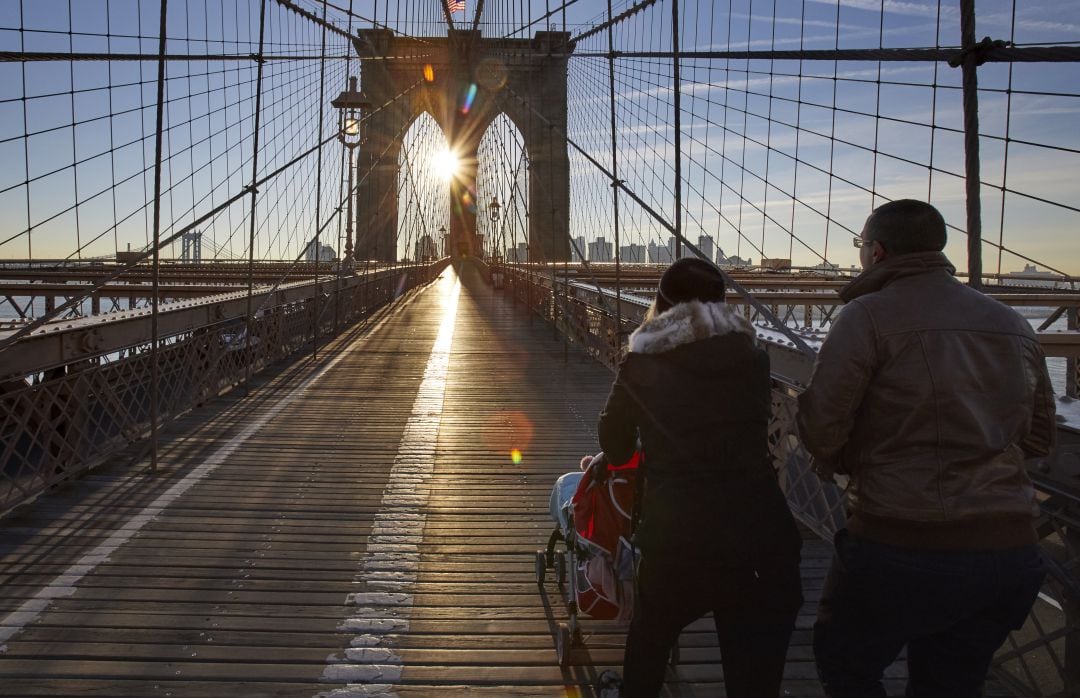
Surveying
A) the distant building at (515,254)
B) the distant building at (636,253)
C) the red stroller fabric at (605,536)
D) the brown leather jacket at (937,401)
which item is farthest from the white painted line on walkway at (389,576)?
the distant building at (636,253)

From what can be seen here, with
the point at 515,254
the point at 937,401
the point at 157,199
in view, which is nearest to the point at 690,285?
the point at 937,401

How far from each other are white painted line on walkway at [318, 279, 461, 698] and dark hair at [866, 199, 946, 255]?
6.25 feet

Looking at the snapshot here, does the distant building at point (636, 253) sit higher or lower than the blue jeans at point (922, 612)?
higher

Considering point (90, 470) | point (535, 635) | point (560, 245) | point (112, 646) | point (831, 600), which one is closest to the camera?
point (831, 600)

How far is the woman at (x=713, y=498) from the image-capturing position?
6.05 ft

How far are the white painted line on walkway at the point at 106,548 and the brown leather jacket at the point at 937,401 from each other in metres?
2.74

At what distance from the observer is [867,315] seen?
1.67 meters

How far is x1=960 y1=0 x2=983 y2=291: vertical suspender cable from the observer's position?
3.04m

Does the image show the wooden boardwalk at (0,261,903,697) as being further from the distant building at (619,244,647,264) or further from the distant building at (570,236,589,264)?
the distant building at (619,244,647,264)

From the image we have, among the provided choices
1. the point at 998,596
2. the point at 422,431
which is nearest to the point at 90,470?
the point at 422,431

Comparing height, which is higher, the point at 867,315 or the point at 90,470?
the point at 867,315

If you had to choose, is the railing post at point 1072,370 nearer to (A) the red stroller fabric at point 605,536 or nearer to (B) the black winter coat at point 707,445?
(A) the red stroller fabric at point 605,536

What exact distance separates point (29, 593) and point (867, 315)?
125 inches

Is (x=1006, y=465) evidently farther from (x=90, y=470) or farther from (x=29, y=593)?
(x=90, y=470)
